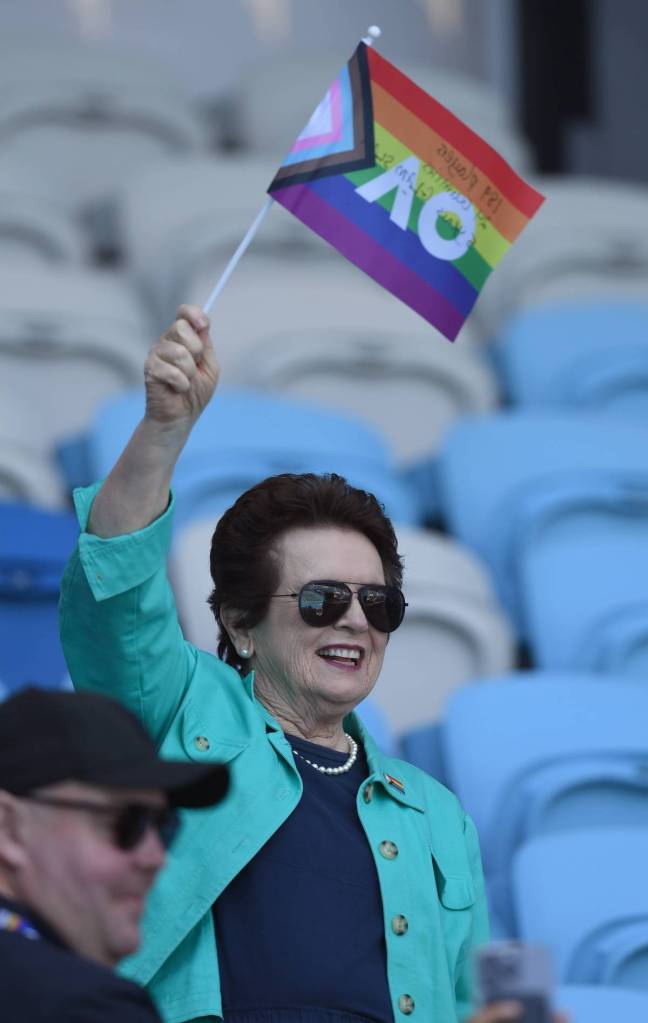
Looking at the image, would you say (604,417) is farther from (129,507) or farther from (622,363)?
(129,507)

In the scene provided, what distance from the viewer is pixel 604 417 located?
464cm

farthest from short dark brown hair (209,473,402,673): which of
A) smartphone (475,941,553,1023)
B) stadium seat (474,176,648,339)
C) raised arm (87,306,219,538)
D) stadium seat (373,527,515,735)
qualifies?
stadium seat (474,176,648,339)

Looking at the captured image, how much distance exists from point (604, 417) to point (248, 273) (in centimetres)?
112

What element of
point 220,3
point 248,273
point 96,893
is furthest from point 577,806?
point 220,3

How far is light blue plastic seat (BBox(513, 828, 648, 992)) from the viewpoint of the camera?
8.61 feet

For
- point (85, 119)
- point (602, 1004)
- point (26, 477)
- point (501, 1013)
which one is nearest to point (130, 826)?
point (501, 1013)

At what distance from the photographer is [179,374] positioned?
1.79 meters

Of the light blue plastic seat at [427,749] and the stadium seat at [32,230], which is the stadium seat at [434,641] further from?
the stadium seat at [32,230]

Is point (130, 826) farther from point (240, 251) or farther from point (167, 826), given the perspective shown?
point (240, 251)

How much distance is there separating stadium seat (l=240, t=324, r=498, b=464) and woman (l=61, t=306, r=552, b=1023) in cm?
239

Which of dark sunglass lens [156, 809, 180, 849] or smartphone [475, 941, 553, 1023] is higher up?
smartphone [475, 941, 553, 1023]

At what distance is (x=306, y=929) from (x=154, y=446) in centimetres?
52

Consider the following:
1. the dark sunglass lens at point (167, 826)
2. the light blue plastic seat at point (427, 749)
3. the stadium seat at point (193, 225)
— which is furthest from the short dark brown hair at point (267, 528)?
the stadium seat at point (193, 225)

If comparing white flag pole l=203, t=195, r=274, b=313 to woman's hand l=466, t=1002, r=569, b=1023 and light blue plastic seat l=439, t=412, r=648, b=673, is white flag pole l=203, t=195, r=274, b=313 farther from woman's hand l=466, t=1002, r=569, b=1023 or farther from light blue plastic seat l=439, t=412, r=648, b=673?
light blue plastic seat l=439, t=412, r=648, b=673
